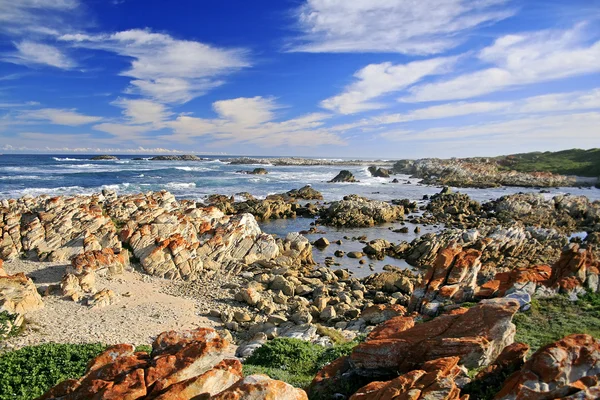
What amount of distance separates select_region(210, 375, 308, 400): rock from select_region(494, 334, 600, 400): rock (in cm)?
378

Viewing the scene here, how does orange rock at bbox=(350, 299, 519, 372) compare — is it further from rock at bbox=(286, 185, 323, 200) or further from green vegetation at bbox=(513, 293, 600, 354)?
rock at bbox=(286, 185, 323, 200)

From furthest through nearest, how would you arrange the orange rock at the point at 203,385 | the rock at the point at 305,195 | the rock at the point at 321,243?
1. the rock at the point at 305,195
2. the rock at the point at 321,243
3. the orange rock at the point at 203,385

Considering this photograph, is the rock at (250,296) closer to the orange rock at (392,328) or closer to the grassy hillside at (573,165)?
the orange rock at (392,328)

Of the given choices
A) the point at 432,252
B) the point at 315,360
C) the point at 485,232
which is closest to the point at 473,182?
the point at 485,232

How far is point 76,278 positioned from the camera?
2175cm

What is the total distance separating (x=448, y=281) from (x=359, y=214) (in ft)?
111

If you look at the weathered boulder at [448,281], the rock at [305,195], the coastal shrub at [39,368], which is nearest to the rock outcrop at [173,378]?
the coastal shrub at [39,368]

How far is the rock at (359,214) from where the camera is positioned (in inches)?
2012

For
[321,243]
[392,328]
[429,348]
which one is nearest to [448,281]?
[392,328]

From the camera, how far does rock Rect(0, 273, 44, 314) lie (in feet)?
58.3

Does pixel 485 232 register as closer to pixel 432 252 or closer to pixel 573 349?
pixel 432 252

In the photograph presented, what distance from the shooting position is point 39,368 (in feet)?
37.7

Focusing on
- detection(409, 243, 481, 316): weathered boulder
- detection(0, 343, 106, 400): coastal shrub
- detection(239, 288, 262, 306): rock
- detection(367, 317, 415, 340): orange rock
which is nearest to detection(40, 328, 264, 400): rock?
detection(0, 343, 106, 400): coastal shrub

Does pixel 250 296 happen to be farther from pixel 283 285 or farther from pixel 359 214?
pixel 359 214
